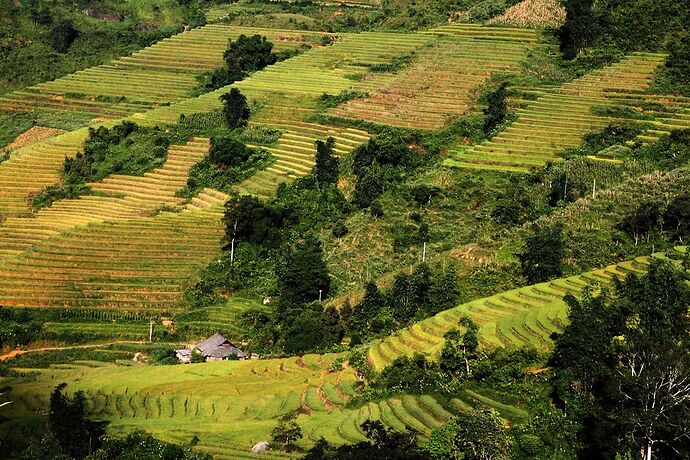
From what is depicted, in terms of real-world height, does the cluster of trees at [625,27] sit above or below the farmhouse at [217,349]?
above

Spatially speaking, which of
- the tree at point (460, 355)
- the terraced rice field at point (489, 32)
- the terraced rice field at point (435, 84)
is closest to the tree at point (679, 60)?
the terraced rice field at point (435, 84)

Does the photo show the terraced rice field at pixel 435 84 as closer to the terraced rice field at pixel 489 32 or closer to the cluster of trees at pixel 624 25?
the terraced rice field at pixel 489 32

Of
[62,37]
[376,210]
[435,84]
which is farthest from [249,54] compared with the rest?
[376,210]

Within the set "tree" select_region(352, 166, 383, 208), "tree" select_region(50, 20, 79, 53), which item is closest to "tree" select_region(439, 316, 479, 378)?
"tree" select_region(352, 166, 383, 208)

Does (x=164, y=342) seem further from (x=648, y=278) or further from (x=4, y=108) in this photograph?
(x=4, y=108)

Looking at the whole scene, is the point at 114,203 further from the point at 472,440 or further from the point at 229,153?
the point at 472,440

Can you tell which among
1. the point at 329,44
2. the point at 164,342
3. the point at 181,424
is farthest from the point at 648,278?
the point at 329,44

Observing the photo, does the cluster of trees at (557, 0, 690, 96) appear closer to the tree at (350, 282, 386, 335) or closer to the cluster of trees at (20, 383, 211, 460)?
the tree at (350, 282, 386, 335)
